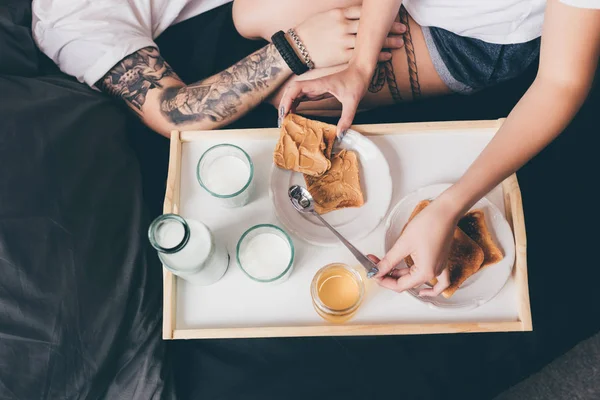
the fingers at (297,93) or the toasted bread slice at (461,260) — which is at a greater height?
the fingers at (297,93)

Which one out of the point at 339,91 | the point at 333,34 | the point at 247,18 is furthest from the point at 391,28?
the point at 247,18

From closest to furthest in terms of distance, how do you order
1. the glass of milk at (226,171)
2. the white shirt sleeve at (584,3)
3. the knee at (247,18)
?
the white shirt sleeve at (584,3) → the glass of milk at (226,171) → the knee at (247,18)

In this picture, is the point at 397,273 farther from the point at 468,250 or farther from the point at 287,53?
the point at 287,53

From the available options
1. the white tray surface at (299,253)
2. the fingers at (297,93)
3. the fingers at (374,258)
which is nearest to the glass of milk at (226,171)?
the white tray surface at (299,253)

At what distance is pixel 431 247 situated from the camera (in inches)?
29.2

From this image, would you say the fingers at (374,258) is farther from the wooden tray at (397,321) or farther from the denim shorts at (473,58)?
the denim shorts at (473,58)

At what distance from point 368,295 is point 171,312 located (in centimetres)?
35

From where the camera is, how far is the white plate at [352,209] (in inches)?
33.6

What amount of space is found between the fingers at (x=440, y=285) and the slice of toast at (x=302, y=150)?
10.9 inches

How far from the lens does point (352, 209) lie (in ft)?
2.86

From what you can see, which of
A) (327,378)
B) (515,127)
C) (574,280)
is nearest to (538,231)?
(574,280)

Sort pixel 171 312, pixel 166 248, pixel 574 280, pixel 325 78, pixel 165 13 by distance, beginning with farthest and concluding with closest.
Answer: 1. pixel 165 13
2. pixel 574 280
3. pixel 325 78
4. pixel 171 312
5. pixel 166 248

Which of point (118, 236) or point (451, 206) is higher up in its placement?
point (451, 206)

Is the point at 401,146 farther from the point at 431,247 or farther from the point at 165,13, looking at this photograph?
the point at 165,13
